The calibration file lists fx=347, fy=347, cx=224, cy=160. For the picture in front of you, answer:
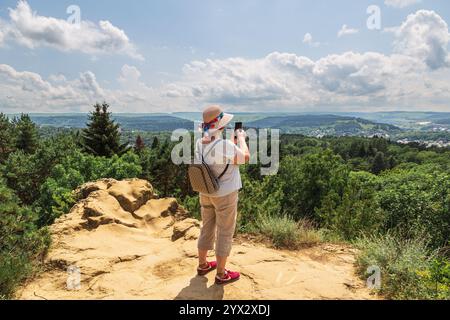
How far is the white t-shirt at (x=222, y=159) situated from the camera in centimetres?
391

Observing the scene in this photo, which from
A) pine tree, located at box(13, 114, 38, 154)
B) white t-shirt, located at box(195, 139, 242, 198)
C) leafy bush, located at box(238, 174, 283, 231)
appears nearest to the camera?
white t-shirt, located at box(195, 139, 242, 198)

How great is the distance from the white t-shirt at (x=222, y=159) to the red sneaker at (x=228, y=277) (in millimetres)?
1139

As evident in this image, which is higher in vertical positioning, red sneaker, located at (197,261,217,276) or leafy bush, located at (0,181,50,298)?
leafy bush, located at (0,181,50,298)

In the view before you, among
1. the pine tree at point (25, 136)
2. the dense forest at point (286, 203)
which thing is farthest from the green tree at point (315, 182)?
the pine tree at point (25, 136)

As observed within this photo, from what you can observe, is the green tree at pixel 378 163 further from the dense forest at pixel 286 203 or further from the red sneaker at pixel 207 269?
the red sneaker at pixel 207 269

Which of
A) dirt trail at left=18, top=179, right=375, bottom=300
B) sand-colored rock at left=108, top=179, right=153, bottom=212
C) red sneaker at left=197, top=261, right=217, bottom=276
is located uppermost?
sand-colored rock at left=108, top=179, right=153, bottom=212

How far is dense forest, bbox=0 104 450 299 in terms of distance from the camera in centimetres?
470

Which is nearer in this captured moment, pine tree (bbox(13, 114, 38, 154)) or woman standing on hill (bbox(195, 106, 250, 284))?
woman standing on hill (bbox(195, 106, 250, 284))

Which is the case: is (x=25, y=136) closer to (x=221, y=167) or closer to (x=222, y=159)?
(x=221, y=167)

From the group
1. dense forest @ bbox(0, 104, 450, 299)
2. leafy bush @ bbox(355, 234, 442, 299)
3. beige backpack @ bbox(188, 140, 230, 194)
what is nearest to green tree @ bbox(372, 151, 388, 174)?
dense forest @ bbox(0, 104, 450, 299)

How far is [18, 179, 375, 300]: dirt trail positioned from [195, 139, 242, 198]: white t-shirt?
1.32 m

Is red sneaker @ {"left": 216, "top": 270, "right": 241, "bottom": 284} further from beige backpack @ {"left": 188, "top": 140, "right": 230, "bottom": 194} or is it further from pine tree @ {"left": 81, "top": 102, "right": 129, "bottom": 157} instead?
pine tree @ {"left": 81, "top": 102, "right": 129, "bottom": 157}
